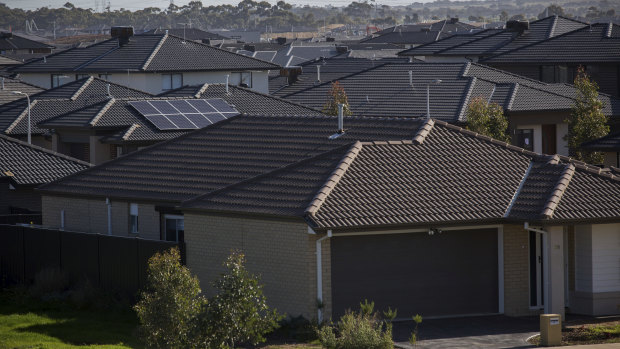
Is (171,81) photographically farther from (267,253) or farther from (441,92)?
(267,253)

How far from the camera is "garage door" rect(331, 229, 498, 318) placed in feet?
76.3

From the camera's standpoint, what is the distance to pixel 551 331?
21.2 m

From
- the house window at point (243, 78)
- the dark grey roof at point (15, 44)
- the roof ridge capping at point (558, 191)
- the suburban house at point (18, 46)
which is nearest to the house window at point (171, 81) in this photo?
the house window at point (243, 78)

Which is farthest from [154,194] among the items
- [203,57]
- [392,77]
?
[203,57]

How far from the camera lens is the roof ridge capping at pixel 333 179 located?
22828 mm

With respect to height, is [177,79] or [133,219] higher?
[177,79]

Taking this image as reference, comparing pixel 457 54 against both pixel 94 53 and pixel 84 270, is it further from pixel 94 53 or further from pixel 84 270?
pixel 84 270

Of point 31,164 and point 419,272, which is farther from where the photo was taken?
point 31,164

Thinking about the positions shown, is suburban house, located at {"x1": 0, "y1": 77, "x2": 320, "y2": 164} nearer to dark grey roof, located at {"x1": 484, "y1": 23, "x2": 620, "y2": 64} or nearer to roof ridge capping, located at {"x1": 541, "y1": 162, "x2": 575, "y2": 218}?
dark grey roof, located at {"x1": 484, "y1": 23, "x2": 620, "y2": 64}

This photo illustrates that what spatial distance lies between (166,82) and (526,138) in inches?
866

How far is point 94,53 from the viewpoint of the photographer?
66312 mm

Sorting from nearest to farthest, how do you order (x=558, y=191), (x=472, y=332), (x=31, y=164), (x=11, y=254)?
(x=472, y=332)
(x=558, y=191)
(x=11, y=254)
(x=31, y=164)

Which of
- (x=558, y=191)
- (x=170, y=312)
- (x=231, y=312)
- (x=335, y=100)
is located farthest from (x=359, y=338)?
(x=335, y=100)

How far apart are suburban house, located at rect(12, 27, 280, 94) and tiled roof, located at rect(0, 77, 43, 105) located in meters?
4.55
